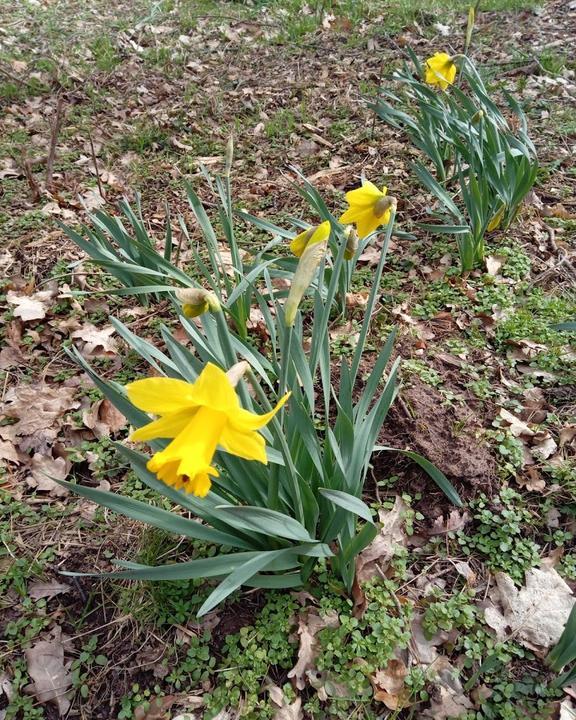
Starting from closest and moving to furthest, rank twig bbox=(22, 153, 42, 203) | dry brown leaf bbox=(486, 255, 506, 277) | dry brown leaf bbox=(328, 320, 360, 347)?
dry brown leaf bbox=(328, 320, 360, 347), dry brown leaf bbox=(486, 255, 506, 277), twig bbox=(22, 153, 42, 203)

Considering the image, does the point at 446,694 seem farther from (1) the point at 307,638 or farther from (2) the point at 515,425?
(2) the point at 515,425

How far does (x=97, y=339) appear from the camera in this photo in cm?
252

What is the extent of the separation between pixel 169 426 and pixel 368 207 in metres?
0.95

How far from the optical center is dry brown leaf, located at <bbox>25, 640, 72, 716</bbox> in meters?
1.46

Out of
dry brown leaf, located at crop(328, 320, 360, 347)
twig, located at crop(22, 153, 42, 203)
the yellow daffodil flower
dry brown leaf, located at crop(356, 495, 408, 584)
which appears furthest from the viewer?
twig, located at crop(22, 153, 42, 203)

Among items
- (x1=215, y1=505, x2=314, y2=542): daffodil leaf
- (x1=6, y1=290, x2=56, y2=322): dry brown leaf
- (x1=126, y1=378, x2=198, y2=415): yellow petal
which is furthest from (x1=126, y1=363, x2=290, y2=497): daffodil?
(x1=6, y1=290, x2=56, y2=322): dry brown leaf

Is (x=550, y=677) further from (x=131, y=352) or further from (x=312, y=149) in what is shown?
(x=312, y=149)

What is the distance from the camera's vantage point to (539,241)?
294 centimetres

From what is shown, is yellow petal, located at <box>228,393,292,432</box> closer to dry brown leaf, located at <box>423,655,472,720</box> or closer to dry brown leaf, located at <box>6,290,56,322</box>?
dry brown leaf, located at <box>423,655,472,720</box>

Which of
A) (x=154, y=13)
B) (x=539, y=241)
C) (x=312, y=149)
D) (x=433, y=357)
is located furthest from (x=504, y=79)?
(x=154, y=13)

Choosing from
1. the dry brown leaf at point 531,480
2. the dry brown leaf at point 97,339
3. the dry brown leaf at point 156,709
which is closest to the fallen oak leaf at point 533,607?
the dry brown leaf at point 531,480

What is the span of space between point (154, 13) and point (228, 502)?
18.9 feet

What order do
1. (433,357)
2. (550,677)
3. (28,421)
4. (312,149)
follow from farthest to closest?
(312,149) < (433,357) < (28,421) < (550,677)

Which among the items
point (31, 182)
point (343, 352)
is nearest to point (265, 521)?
point (343, 352)
